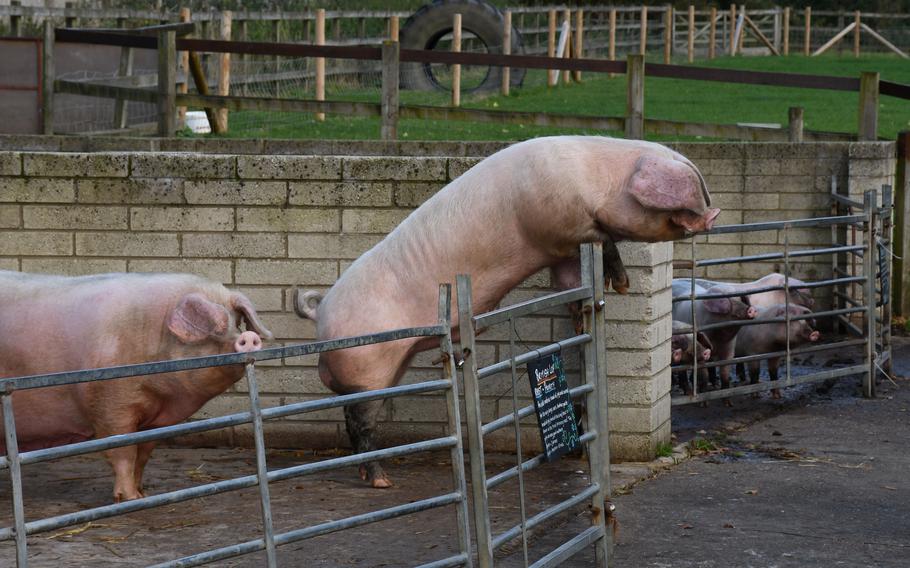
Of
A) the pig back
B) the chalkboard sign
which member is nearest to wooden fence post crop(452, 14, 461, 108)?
the pig back

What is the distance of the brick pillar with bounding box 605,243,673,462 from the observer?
7.67m

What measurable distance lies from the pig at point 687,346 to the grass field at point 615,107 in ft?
32.8

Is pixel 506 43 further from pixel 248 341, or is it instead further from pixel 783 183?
pixel 248 341

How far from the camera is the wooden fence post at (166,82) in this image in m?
12.3

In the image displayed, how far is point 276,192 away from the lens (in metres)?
7.89

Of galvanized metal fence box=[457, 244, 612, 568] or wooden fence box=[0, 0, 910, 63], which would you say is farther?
wooden fence box=[0, 0, 910, 63]

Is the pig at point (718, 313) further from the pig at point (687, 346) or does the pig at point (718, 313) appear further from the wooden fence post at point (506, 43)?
the wooden fence post at point (506, 43)

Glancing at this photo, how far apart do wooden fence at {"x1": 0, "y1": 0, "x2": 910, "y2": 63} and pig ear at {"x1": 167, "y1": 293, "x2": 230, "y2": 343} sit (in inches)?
429

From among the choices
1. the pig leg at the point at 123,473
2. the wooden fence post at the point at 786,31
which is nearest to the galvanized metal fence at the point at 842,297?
the pig leg at the point at 123,473

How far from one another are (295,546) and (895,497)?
3.00 meters

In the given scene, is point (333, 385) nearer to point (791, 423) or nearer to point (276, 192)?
point (276, 192)

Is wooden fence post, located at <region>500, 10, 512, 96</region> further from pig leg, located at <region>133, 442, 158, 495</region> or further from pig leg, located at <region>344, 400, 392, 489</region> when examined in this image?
pig leg, located at <region>133, 442, 158, 495</region>

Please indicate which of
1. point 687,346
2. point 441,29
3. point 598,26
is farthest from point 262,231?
point 598,26

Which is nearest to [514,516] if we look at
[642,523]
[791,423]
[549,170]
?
[642,523]
